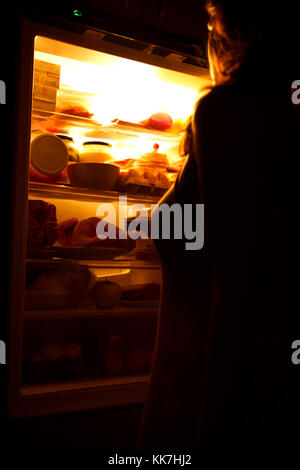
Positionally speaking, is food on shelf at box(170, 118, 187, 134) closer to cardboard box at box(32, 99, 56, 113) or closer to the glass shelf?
the glass shelf

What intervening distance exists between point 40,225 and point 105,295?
36cm

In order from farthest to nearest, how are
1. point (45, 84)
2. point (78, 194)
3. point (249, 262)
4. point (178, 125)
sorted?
point (178, 125), point (78, 194), point (45, 84), point (249, 262)

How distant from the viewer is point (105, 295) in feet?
5.03

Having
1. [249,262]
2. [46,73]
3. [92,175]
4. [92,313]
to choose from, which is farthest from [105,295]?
[249,262]

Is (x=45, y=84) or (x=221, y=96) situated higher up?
(x=45, y=84)

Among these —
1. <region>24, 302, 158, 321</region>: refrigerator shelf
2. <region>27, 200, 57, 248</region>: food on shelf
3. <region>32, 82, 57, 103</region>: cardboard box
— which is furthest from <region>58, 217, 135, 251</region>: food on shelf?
<region>32, 82, 57, 103</region>: cardboard box

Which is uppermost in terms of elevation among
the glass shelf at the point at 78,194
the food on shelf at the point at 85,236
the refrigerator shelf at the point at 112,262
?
the glass shelf at the point at 78,194

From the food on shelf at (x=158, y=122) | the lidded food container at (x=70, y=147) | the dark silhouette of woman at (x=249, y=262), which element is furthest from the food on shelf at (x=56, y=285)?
the dark silhouette of woman at (x=249, y=262)

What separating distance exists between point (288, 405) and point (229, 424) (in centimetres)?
9

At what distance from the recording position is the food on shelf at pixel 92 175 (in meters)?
1.51

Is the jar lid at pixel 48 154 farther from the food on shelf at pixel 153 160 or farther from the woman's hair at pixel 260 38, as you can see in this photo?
the woman's hair at pixel 260 38

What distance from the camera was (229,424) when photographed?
1.84ft

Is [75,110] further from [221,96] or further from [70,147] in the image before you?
[221,96]
